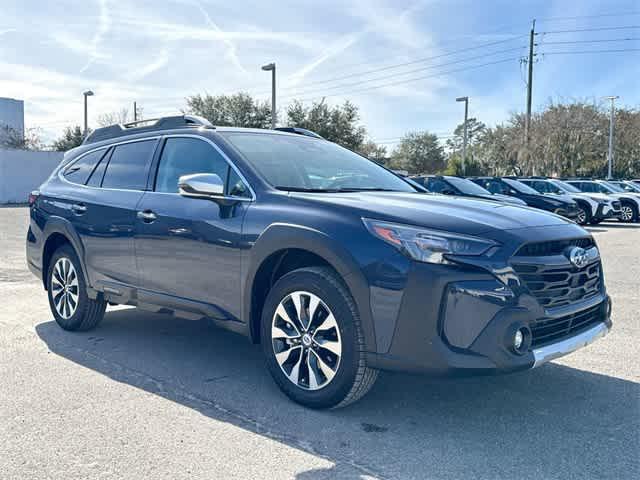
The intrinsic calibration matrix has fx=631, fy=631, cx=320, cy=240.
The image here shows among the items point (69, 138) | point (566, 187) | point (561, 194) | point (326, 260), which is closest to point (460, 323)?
point (326, 260)

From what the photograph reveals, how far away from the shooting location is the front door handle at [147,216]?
466cm

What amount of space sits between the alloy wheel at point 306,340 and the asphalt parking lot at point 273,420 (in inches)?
8.6

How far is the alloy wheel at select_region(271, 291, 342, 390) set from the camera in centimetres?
360

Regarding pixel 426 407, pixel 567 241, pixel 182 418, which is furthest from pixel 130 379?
pixel 567 241

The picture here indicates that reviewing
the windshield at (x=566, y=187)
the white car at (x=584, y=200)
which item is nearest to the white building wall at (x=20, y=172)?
the white car at (x=584, y=200)

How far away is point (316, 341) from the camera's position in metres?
3.67

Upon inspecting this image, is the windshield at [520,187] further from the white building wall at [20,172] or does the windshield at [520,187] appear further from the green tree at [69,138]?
the green tree at [69,138]

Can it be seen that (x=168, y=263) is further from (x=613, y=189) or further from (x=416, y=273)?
(x=613, y=189)

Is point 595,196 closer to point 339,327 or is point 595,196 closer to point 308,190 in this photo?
point 308,190

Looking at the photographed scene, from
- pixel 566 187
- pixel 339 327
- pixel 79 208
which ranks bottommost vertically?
pixel 339 327

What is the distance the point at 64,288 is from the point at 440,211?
12.4 ft

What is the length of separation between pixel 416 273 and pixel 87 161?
3.81 metres

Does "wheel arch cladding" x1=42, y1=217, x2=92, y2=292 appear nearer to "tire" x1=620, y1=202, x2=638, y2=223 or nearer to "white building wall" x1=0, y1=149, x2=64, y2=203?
"tire" x1=620, y1=202, x2=638, y2=223

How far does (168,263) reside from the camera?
14.9 feet
